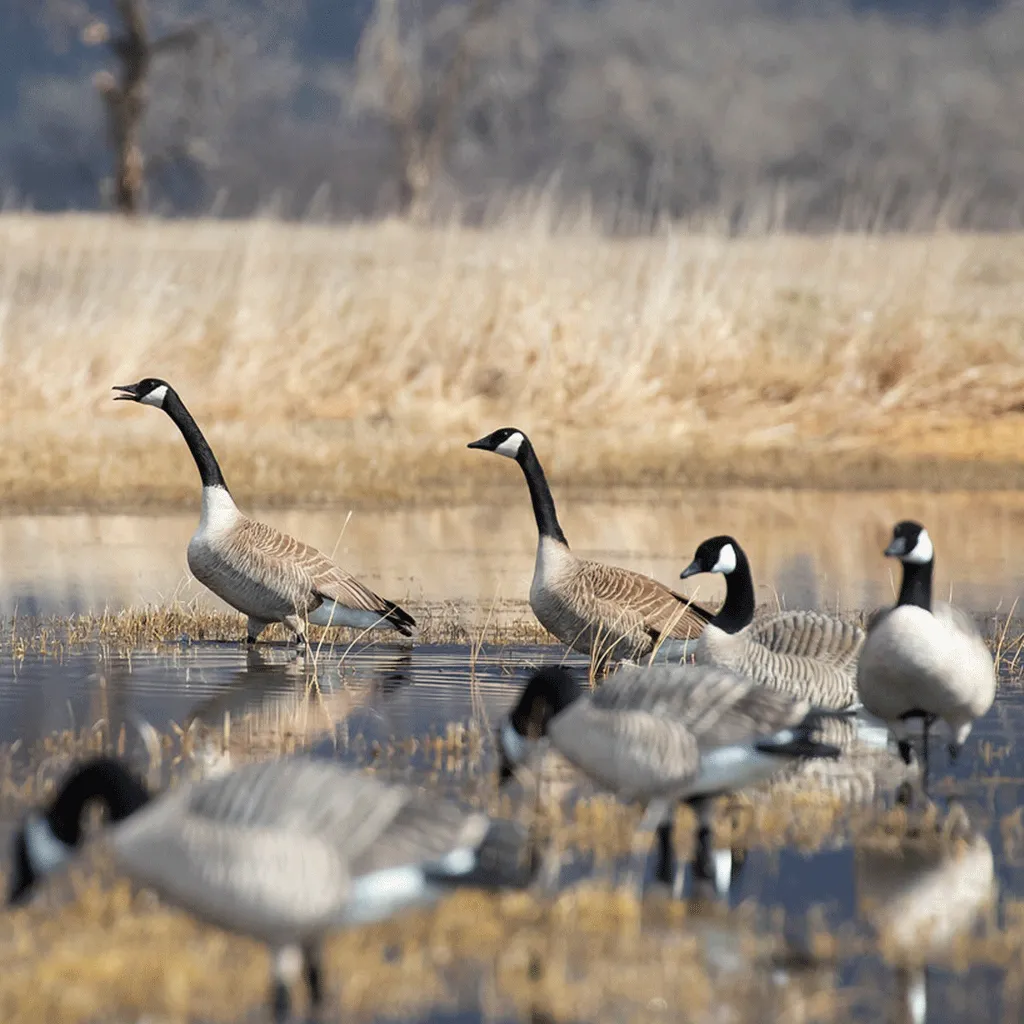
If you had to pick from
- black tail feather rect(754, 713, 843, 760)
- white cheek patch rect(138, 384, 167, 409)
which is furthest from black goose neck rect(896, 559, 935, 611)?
white cheek patch rect(138, 384, 167, 409)

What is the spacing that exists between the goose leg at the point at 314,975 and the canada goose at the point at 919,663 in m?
3.41

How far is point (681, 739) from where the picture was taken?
255 inches

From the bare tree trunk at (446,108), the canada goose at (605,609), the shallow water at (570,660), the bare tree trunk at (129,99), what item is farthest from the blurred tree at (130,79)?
the canada goose at (605,609)

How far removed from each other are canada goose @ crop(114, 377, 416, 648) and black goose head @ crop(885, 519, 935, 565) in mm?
3936

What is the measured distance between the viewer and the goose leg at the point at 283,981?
5.03 metres

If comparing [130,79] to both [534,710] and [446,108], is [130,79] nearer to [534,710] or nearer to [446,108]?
[446,108]

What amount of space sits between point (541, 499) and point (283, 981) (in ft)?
21.1

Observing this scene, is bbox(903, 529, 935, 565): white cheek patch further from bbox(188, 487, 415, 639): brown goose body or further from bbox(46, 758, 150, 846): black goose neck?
bbox(188, 487, 415, 639): brown goose body

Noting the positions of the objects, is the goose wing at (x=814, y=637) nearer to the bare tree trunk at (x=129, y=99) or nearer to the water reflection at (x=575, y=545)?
the water reflection at (x=575, y=545)

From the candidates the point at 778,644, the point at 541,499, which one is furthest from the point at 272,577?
the point at 778,644

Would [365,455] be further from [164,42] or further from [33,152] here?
[33,152]

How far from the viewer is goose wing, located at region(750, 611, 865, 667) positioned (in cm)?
937

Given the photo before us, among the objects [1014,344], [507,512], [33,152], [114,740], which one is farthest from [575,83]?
[114,740]

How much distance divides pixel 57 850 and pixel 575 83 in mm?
77881
